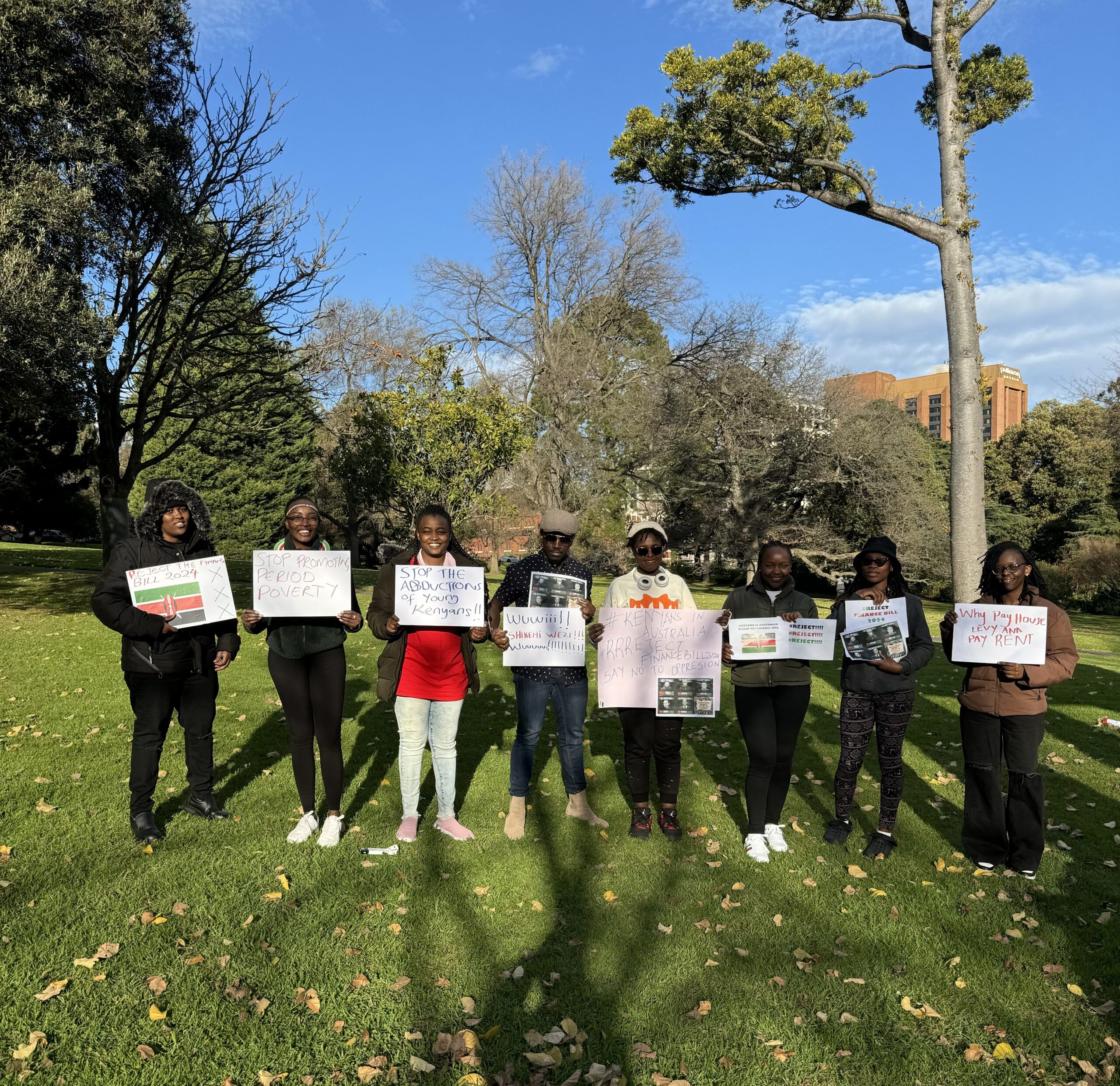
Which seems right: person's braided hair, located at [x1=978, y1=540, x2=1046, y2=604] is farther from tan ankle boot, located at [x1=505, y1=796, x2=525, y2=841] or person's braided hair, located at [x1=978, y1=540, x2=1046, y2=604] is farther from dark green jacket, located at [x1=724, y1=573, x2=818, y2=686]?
tan ankle boot, located at [x1=505, y1=796, x2=525, y2=841]

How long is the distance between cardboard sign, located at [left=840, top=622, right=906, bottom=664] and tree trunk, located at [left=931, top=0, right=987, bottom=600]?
4841mm

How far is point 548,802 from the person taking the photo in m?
6.20

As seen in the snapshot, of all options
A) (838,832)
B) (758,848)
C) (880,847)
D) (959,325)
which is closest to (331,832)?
(758,848)

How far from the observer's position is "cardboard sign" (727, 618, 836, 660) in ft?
16.1

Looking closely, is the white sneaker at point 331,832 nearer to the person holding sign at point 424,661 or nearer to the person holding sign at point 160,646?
the person holding sign at point 424,661

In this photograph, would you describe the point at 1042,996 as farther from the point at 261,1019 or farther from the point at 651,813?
the point at 261,1019

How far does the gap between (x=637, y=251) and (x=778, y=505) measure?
13208 mm

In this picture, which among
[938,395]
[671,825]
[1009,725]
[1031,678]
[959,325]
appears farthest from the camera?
[938,395]

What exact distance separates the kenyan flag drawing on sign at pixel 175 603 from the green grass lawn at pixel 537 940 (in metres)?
1.52

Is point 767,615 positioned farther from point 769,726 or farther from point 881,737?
point 881,737

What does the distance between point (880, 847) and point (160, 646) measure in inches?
197

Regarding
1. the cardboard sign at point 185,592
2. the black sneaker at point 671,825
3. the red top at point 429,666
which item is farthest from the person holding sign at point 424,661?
the black sneaker at point 671,825

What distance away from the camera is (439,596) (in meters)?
4.97

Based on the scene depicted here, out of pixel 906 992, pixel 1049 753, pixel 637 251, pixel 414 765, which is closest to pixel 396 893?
pixel 414 765
